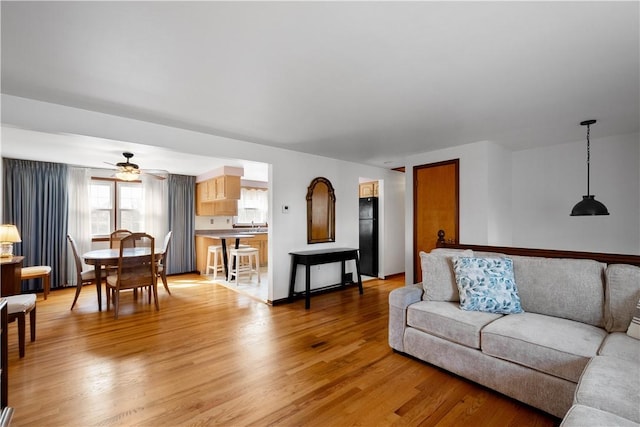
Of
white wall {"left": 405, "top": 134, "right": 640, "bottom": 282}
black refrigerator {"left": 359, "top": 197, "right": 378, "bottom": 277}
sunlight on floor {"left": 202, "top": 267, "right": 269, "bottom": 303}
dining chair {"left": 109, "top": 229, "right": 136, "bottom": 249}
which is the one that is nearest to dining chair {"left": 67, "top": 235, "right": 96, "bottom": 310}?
dining chair {"left": 109, "top": 229, "right": 136, "bottom": 249}

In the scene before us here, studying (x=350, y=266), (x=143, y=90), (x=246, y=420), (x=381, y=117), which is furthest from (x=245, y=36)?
(x=350, y=266)

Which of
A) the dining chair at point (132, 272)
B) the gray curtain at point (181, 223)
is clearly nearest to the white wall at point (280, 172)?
the dining chair at point (132, 272)

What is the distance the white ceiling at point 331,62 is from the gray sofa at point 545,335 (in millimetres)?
1412

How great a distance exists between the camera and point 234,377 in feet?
7.49

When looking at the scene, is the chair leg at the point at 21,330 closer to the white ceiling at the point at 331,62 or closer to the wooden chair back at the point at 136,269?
the wooden chair back at the point at 136,269

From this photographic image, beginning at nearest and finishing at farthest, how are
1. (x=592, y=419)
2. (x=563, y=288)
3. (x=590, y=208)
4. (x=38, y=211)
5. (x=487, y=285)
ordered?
(x=592, y=419), (x=563, y=288), (x=487, y=285), (x=590, y=208), (x=38, y=211)

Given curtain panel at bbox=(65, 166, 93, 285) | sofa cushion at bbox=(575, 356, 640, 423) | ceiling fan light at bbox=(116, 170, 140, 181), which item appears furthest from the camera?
curtain panel at bbox=(65, 166, 93, 285)

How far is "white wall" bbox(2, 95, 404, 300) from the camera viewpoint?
258 centimetres

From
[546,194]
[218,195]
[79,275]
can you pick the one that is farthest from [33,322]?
[546,194]

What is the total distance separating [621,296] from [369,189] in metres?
4.53

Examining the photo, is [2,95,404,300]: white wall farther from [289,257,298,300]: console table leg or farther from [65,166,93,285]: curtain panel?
[65,166,93,285]: curtain panel

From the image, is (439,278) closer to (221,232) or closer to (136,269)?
(136,269)

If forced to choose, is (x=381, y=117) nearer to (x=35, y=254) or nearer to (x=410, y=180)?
(x=410, y=180)

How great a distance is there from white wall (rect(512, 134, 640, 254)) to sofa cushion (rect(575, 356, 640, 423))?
119 inches
